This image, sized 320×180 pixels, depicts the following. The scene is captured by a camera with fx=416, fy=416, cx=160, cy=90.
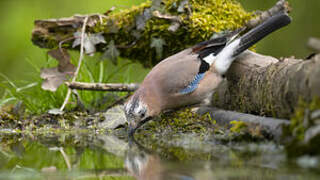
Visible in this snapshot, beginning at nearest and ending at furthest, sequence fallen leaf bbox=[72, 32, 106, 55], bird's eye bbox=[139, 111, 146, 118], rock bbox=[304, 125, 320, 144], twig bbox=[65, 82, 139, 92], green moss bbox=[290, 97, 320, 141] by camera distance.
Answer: rock bbox=[304, 125, 320, 144] → green moss bbox=[290, 97, 320, 141] → bird's eye bbox=[139, 111, 146, 118] → twig bbox=[65, 82, 139, 92] → fallen leaf bbox=[72, 32, 106, 55]

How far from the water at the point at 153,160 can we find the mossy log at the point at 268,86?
47 centimetres

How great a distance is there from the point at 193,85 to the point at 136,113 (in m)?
0.77

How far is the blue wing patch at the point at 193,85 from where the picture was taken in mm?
4514

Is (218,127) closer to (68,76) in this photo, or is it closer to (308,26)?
(68,76)

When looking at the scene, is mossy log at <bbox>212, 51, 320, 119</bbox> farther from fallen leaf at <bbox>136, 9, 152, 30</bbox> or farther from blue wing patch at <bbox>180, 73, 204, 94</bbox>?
fallen leaf at <bbox>136, 9, 152, 30</bbox>

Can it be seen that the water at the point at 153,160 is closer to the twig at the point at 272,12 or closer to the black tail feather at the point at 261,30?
the black tail feather at the point at 261,30

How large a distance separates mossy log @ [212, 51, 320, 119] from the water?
0.47 meters

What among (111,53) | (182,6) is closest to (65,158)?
(111,53)

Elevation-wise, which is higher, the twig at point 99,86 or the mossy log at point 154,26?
the mossy log at point 154,26

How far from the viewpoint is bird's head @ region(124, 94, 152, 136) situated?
13.4ft

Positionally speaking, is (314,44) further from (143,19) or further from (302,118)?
(143,19)

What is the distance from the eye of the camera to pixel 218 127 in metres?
3.64

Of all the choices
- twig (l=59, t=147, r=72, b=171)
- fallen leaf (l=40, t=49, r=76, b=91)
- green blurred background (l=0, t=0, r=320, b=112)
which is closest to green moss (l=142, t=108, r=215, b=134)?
twig (l=59, t=147, r=72, b=171)

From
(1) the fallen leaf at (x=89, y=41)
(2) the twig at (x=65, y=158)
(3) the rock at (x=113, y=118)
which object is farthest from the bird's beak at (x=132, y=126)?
(1) the fallen leaf at (x=89, y=41)
